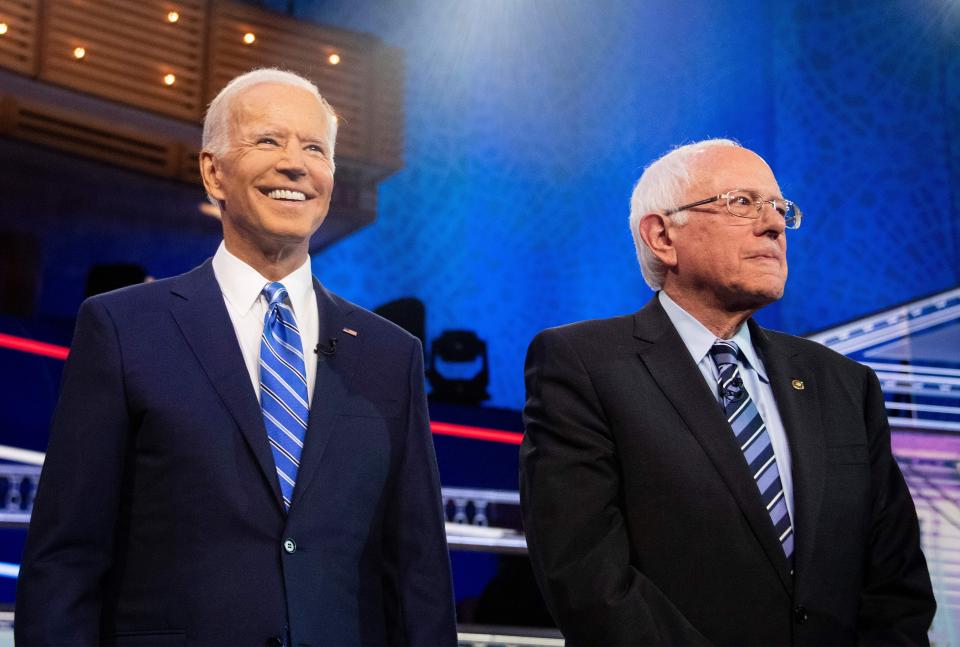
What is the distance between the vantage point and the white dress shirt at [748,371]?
70.5 inches

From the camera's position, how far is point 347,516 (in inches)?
63.0

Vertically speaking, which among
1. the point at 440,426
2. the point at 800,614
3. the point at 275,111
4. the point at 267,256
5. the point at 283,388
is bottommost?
the point at 800,614

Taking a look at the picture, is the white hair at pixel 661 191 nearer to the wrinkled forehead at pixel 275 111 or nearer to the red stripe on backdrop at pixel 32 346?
the wrinkled forehead at pixel 275 111

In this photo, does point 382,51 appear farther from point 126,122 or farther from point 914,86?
point 914,86

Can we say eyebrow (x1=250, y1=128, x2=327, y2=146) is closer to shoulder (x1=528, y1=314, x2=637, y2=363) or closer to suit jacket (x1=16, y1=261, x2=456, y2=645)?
suit jacket (x1=16, y1=261, x2=456, y2=645)

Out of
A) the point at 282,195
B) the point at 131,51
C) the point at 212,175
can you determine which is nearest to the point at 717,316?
the point at 282,195

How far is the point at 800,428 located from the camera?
1800 mm

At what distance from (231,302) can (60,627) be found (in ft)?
1.85

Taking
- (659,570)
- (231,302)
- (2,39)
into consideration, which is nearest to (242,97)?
(231,302)

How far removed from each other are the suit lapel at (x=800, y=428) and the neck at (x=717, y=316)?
0.12ft

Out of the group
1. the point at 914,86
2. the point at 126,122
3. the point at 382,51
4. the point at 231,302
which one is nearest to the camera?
the point at 231,302

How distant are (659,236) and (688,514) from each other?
60 centimetres

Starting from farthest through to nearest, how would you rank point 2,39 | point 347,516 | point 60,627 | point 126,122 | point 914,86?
point 914,86
point 126,122
point 2,39
point 347,516
point 60,627

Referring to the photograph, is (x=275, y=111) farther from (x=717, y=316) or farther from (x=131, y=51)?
(x=131, y=51)
